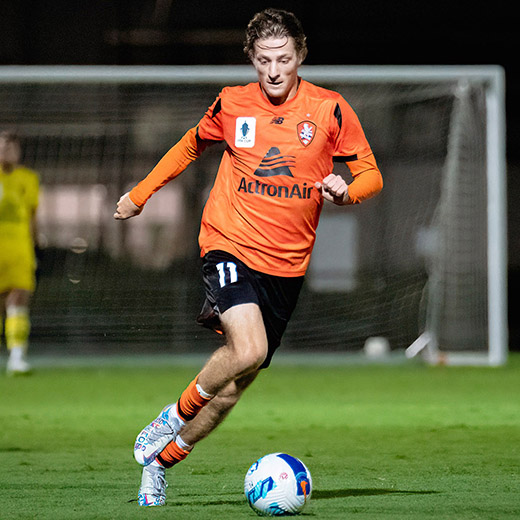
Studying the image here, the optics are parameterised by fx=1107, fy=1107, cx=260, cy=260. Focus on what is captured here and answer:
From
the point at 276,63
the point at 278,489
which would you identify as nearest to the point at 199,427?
the point at 278,489

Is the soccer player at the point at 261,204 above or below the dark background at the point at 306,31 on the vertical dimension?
below

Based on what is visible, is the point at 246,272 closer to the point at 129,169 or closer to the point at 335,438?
the point at 335,438

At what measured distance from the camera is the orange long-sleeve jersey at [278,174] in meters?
4.13

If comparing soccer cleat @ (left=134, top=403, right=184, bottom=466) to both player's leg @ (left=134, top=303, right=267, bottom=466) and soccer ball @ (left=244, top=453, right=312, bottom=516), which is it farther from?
soccer ball @ (left=244, top=453, right=312, bottom=516)

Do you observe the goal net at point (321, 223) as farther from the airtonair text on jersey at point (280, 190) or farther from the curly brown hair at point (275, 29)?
the airtonair text on jersey at point (280, 190)

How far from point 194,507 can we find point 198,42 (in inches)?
423

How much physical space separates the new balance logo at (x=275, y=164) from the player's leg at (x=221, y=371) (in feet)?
1.69

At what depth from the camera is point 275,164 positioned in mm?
4148

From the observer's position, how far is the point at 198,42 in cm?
1397

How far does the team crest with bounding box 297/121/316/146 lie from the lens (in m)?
4.16

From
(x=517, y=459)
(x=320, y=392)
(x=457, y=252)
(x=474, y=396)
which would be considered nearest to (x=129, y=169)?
(x=457, y=252)

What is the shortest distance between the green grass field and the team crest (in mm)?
1324

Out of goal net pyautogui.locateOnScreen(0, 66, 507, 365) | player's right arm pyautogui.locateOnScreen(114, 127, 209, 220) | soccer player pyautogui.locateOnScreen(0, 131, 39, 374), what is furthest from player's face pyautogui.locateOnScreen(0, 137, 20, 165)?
player's right arm pyautogui.locateOnScreen(114, 127, 209, 220)

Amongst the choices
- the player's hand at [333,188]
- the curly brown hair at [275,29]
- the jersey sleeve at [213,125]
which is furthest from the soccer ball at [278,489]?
the curly brown hair at [275,29]
